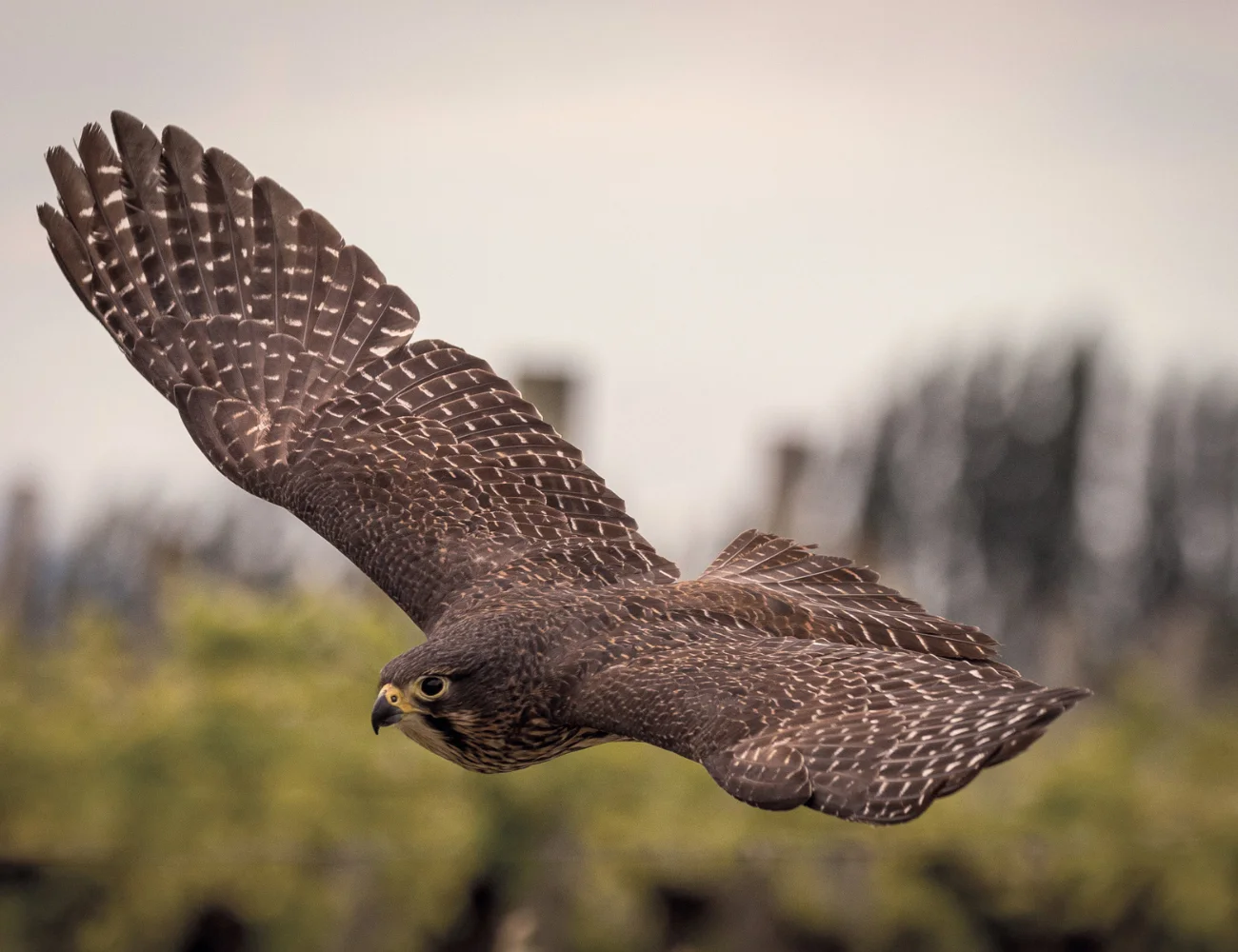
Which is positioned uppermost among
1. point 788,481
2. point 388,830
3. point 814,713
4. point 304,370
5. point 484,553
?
point 788,481

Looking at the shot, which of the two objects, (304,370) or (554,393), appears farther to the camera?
(554,393)

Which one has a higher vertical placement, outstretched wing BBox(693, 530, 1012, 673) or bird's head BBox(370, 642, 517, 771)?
outstretched wing BBox(693, 530, 1012, 673)

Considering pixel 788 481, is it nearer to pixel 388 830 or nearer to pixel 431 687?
pixel 388 830

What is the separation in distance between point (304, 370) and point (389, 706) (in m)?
2.33

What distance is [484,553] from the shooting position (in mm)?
6852

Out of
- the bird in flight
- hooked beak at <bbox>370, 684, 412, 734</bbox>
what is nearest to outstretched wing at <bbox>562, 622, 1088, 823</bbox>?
the bird in flight

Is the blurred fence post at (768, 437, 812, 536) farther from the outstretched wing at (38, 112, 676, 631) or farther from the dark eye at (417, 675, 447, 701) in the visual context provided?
the dark eye at (417, 675, 447, 701)

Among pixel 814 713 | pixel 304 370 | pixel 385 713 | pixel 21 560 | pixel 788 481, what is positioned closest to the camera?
pixel 814 713

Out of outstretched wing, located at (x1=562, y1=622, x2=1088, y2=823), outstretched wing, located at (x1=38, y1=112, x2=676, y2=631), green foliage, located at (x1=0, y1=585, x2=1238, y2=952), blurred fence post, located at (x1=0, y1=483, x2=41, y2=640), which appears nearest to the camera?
outstretched wing, located at (x1=562, y1=622, x2=1088, y2=823)

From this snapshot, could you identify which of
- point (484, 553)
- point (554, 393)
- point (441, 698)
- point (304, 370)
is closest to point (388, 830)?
point (554, 393)

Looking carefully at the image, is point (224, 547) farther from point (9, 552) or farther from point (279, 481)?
point (279, 481)

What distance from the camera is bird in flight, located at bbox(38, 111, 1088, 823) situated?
505cm

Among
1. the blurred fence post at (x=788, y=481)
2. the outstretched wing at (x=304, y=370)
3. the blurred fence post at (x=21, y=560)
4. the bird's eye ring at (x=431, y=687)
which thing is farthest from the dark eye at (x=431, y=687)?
the blurred fence post at (x=21, y=560)

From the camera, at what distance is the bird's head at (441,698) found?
224 inches
